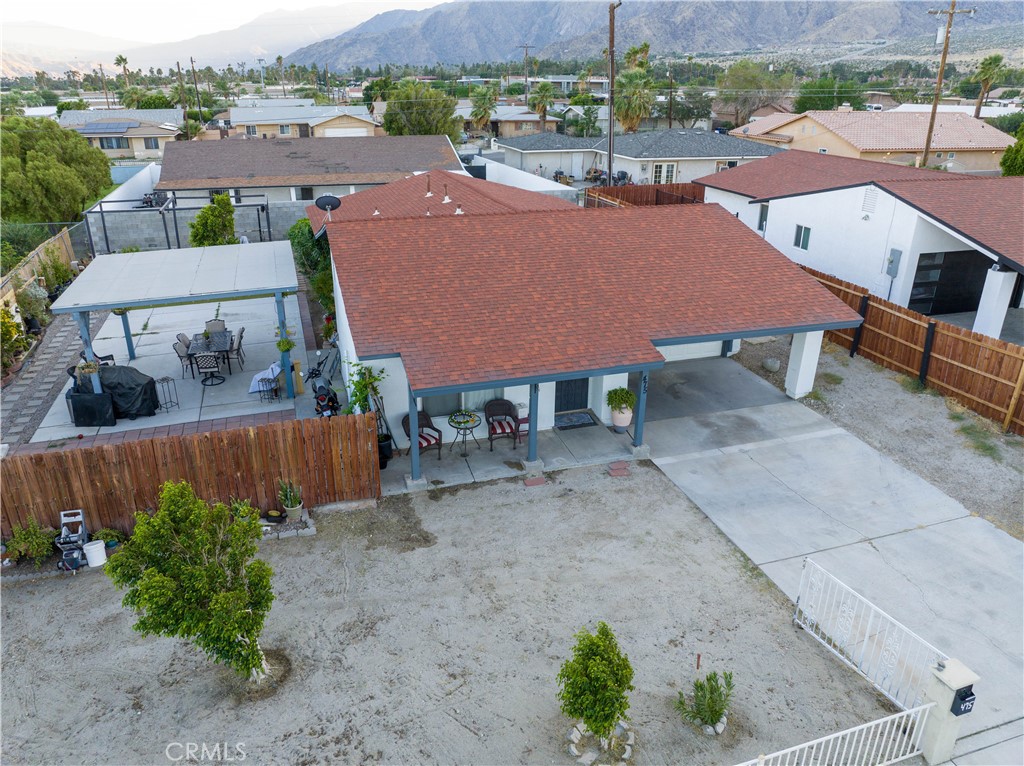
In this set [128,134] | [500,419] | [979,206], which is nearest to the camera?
[500,419]

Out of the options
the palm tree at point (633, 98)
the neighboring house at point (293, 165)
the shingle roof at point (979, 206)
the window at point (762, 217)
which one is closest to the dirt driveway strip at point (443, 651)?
the shingle roof at point (979, 206)

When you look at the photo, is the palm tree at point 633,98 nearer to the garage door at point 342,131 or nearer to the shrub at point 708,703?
the garage door at point 342,131

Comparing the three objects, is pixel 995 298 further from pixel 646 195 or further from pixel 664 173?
pixel 664 173

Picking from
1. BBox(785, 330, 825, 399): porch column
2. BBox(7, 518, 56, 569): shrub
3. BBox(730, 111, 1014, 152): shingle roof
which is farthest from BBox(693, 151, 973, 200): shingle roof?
BBox(730, 111, 1014, 152): shingle roof

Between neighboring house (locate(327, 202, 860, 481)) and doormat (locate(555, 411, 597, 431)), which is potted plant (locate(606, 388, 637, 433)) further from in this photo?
doormat (locate(555, 411, 597, 431))

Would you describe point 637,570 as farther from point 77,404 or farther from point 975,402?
point 77,404

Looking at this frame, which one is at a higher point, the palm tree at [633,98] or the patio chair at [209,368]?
the palm tree at [633,98]

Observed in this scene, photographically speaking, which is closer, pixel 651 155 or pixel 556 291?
pixel 556 291


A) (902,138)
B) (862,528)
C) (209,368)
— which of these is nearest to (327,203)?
(209,368)
